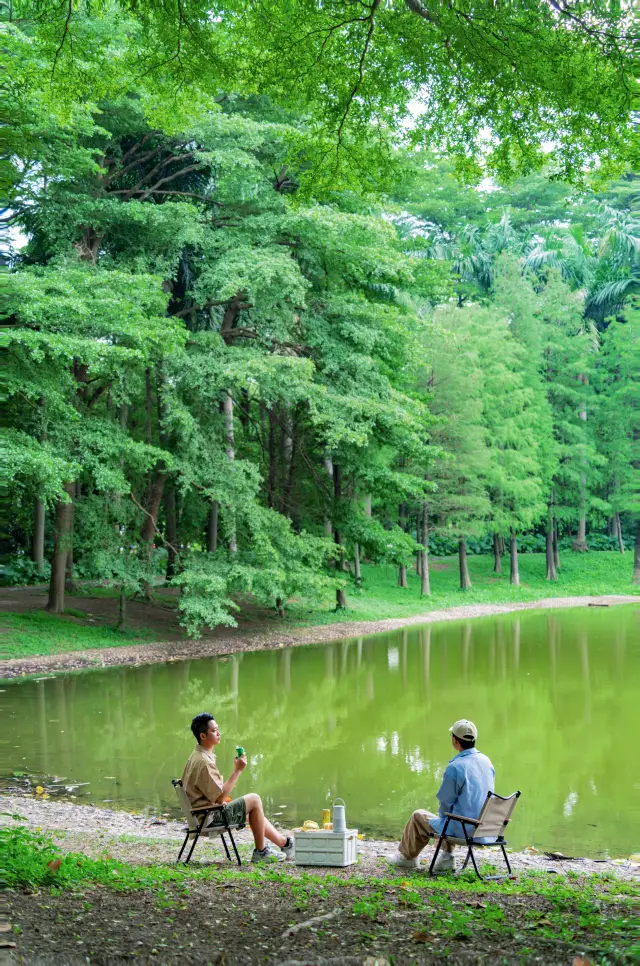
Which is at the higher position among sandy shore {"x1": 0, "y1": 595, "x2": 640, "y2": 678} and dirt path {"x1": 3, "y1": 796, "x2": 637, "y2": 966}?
dirt path {"x1": 3, "y1": 796, "x2": 637, "y2": 966}

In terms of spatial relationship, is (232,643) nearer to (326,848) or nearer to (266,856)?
(266,856)

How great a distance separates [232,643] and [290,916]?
1623 cm

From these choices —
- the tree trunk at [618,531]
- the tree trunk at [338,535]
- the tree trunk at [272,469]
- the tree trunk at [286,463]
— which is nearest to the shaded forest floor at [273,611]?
the tree trunk at [338,535]

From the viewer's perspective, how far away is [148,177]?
792 inches

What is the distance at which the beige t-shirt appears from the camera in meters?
6.39

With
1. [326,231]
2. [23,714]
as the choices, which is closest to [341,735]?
[23,714]

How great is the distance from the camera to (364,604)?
27859 mm

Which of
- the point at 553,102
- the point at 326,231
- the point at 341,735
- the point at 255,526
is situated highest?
the point at 326,231

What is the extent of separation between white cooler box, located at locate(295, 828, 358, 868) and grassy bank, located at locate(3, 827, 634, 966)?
0.44m

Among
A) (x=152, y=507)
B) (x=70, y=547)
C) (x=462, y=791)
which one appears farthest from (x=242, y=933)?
(x=152, y=507)

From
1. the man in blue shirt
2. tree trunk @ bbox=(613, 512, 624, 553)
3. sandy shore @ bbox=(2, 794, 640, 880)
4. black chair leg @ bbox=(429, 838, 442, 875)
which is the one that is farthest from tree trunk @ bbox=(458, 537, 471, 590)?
black chair leg @ bbox=(429, 838, 442, 875)

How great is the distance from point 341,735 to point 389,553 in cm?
1280

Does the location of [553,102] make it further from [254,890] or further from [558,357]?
[558,357]

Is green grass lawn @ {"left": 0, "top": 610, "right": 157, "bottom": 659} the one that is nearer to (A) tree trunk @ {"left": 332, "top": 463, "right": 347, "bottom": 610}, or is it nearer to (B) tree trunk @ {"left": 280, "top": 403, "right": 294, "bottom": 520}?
(B) tree trunk @ {"left": 280, "top": 403, "right": 294, "bottom": 520}
